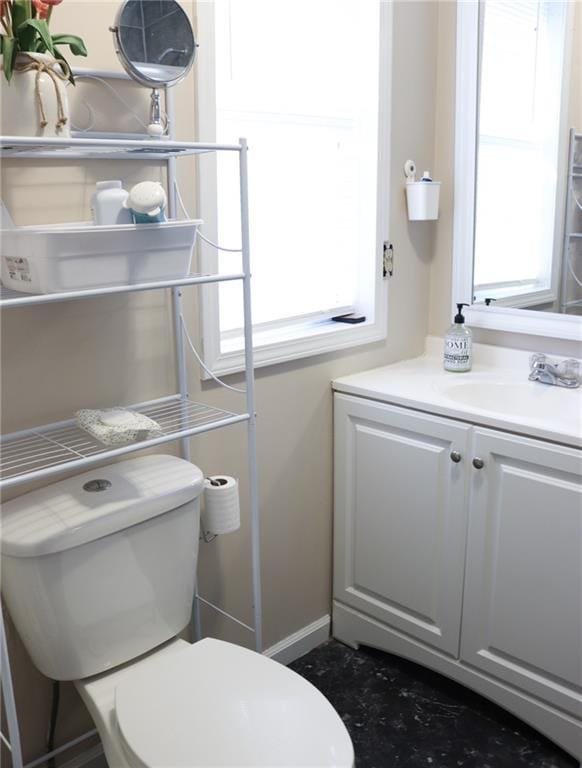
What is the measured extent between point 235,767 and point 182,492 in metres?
0.53

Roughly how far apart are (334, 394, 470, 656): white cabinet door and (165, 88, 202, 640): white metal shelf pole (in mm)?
536

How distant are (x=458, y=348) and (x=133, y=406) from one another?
1.04m

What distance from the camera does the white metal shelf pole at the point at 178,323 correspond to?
5.19ft

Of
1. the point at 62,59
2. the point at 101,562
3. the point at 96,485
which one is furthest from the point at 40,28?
the point at 101,562

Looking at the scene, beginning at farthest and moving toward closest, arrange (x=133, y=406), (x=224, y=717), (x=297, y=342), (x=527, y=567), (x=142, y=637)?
(x=297, y=342) < (x=527, y=567) < (x=133, y=406) < (x=142, y=637) < (x=224, y=717)

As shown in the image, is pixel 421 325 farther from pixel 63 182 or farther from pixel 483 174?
pixel 63 182

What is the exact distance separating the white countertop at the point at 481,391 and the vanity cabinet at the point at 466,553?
34 millimetres

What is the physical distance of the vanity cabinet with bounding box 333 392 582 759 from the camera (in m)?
1.71

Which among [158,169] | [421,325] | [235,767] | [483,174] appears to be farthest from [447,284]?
[235,767]

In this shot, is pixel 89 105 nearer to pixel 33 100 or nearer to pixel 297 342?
pixel 33 100

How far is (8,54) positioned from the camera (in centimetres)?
118

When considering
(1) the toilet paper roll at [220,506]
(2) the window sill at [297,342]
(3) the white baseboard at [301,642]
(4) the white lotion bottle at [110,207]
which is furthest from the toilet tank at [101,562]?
(3) the white baseboard at [301,642]

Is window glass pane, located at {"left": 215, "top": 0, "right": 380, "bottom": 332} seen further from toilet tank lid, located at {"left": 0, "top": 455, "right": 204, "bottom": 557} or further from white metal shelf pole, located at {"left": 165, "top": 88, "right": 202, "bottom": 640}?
toilet tank lid, located at {"left": 0, "top": 455, "right": 204, "bottom": 557}

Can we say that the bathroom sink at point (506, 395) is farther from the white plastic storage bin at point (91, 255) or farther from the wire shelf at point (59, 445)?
the white plastic storage bin at point (91, 255)
